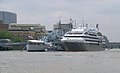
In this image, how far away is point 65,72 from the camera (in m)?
64.8

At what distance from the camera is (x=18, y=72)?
64875mm

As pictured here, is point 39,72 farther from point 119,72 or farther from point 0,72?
point 119,72

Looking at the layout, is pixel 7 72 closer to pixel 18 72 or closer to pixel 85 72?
pixel 18 72

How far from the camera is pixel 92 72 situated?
64.6m

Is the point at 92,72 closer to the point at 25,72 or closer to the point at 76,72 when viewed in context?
the point at 76,72

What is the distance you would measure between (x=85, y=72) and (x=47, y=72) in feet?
20.1

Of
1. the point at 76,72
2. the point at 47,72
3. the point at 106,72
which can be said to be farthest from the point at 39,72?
the point at 106,72

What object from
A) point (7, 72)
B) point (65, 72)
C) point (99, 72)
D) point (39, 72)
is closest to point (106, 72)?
point (99, 72)

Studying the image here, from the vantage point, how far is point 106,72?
64.9 meters

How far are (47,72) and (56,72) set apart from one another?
1473 mm

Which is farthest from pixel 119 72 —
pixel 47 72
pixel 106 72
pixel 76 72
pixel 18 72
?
pixel 18 72

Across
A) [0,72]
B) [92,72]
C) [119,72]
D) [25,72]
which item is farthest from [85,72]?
[0,72]

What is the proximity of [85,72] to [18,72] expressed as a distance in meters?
10.7

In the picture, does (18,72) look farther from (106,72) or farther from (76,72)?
(106,72)
